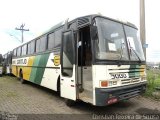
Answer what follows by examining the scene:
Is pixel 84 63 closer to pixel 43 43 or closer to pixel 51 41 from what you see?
pixel 51 41

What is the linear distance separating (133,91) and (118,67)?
1.05 metres

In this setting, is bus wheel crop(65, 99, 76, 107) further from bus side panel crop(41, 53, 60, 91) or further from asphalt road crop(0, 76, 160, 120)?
bus side panel crop(41, 53, 60, 91)

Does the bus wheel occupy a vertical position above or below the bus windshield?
below

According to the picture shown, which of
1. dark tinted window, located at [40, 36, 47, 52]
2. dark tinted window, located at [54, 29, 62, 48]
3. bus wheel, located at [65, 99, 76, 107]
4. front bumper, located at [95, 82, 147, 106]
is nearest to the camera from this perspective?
front bumper, located at [95, 82, 147, 106]

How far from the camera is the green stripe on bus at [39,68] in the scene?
1007 centimetres

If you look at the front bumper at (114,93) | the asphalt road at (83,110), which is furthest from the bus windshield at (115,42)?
the asphalt road at (83,110)

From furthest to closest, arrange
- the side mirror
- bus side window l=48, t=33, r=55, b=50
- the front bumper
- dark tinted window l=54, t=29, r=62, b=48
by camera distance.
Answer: bus side window l=48, t=33, r=55, b=50 → dark tinted window l=54, t=29, r=62, b=48 → the side mirror → the front bumper

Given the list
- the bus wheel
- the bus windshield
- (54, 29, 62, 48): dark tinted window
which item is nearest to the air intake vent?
the bus windshield

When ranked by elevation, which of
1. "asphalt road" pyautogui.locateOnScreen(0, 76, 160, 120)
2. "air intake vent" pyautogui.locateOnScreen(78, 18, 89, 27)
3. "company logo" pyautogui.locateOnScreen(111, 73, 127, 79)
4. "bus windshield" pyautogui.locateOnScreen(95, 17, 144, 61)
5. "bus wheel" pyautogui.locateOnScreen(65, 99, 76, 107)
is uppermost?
"air intake vent" pyautogui.locateOnScreen(78, 18, 89, 27)

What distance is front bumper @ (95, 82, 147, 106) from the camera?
19.7ft

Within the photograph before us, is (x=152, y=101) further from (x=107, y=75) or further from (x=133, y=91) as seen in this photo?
(x=107, y=75)

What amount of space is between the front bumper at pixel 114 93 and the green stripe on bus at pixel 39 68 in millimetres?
4281

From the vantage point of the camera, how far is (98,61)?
614 cm

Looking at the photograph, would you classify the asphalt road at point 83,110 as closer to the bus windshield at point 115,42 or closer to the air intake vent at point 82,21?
the bus windshield at point 115,42
